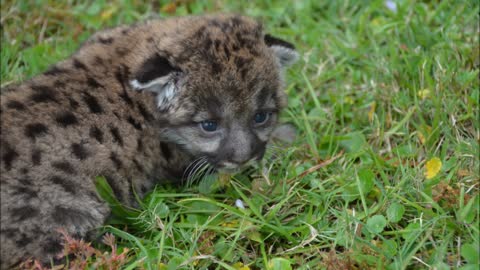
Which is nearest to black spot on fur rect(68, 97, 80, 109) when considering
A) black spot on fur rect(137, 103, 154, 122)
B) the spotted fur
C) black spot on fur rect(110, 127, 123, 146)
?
the spotted fur

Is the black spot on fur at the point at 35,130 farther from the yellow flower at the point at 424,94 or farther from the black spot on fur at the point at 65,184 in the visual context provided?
the yellow flower at the point at 424,94

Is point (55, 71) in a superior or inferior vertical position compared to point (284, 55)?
superior

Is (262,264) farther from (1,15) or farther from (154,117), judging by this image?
(1,15)

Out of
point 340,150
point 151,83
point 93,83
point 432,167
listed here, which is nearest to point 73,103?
point 93,83

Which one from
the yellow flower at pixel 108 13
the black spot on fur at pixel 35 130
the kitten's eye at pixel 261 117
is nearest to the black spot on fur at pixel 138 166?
the black spot on fur at pixel 35 130

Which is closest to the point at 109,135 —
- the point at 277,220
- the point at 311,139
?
the point at 277,220

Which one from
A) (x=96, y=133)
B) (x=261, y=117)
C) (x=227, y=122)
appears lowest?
(x=261, y=117)

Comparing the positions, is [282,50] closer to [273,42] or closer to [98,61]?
[273,42]
